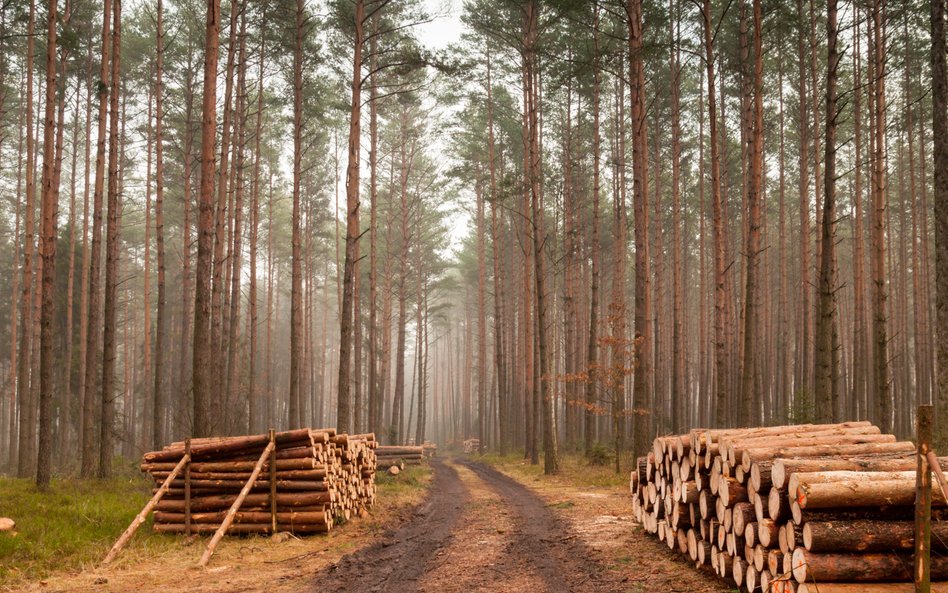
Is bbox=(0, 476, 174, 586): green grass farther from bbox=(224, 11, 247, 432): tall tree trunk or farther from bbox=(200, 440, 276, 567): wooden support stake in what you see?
bbox=(224, 11, 247, 432): tall tree trunk

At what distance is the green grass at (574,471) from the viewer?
1748 centimetres

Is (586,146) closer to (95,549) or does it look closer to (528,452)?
(528,452)

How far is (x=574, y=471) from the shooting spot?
2061 cm

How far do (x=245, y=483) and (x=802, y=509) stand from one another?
8.27 m

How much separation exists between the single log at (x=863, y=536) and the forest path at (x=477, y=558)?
206cm

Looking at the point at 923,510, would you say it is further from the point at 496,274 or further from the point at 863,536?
the point at 496,274

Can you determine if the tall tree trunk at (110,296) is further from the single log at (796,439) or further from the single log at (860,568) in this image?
the single log at (860,568)

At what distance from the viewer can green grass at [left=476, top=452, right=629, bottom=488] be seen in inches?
688

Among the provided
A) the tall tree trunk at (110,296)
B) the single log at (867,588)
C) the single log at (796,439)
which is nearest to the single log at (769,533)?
the single log at (867,588)

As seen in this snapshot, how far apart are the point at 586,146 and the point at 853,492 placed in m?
26.9

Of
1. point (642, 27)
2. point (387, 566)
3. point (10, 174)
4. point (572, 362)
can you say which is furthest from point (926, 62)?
point (10, 174)

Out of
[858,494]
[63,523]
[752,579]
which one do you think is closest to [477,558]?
[752,579]

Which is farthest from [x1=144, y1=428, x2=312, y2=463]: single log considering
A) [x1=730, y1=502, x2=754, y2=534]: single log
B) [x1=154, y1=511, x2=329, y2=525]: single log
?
[x1=730, y1=502, x2=754, y2=534]: single log

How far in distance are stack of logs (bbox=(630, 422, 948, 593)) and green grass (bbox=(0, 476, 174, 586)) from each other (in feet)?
25.0
